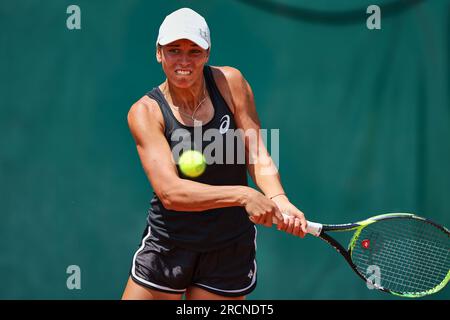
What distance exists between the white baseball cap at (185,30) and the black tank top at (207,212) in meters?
0.24

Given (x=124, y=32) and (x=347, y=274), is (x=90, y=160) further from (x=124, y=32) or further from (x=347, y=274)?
(x=347, y=274)

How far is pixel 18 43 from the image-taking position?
443 cm

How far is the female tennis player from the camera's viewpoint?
10.2 feet

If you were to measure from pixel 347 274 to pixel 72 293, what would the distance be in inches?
61.2

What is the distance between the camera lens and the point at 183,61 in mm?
3145

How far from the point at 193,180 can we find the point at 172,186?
223 millimetres

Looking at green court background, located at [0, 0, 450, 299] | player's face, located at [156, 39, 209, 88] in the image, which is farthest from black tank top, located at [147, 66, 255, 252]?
green court background, located at [0, 0, 450, 299]

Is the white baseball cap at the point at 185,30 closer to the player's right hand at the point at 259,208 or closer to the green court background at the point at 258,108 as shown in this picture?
the player's right hand at the point at 259,208

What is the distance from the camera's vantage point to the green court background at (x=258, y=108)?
4414mm

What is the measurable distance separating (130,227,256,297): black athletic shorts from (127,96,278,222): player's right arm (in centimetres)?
30

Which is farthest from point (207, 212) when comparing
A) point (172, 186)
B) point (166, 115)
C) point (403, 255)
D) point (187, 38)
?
point (403, 255)

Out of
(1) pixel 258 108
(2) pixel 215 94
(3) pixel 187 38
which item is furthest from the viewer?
(1) pixel 258 108

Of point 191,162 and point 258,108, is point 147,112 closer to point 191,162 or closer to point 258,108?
point 191,162

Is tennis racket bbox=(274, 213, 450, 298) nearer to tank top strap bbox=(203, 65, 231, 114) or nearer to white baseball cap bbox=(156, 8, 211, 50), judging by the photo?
tank top strap bbox=(203, 65, 231, 114)
